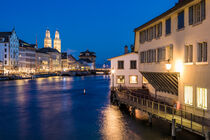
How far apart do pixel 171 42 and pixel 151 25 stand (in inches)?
215

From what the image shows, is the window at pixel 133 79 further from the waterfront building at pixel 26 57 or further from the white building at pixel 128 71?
the waterfront building at pixel 26 57

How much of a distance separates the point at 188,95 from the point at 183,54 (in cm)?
355

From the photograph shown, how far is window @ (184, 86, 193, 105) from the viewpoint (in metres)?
22.3

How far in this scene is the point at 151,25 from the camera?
3058 centimetres

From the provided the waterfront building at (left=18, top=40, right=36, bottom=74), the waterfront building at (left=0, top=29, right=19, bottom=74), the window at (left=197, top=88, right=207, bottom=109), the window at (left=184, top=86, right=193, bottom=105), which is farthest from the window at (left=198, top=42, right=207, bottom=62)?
the waterfront building at (left=18, top=40, right=36, bottom=74)

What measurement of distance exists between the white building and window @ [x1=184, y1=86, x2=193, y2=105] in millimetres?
26341

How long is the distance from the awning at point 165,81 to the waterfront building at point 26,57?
151476 millimetres

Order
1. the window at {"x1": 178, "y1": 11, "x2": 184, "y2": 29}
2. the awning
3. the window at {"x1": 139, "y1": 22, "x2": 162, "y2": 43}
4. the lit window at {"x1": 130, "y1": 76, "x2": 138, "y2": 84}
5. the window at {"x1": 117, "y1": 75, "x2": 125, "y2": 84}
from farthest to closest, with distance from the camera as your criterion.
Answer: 1. the window at {"x1": 117, "y1": 75, "x2": 125, "y2": 84}
2. the lit window at {"x1": 130, "y1": 76, "x2": 138, "y2": 84}
3. the window at {"x1": 139, "y1": 22, "x2": 162, "y2": 43}
4. the awning
5. the window at {"x1": 178, "y1": 11, "x2": 184, "y2": 29}

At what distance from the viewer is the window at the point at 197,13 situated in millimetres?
20084

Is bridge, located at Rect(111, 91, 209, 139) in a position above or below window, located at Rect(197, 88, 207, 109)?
below

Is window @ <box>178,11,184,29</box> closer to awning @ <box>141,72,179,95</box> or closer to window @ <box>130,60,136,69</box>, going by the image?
awning @ <box>141,72,179,95</box>

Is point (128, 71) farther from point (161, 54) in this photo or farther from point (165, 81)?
point (161, 54)

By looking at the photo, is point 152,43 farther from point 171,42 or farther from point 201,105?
point 201,105

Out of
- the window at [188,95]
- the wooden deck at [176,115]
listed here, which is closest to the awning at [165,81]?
the window at [188,95]
